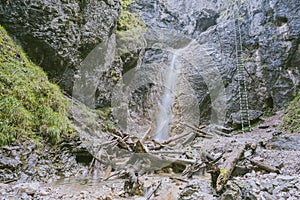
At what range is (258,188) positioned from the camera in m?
2.58

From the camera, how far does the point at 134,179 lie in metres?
3.09

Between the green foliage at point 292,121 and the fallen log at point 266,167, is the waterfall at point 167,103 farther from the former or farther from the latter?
the fallen log at point 266,167

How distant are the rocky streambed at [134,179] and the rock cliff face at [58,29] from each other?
3034 millimetres

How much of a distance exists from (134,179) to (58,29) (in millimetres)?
4999

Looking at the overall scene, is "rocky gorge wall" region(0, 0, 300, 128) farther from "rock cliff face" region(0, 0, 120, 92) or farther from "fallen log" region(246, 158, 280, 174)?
"fallen log" region(246, 158, 280, 174)

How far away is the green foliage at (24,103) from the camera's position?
368 cm

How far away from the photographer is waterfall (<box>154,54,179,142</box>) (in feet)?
38.2

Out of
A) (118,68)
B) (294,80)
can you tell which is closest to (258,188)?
(118,68)

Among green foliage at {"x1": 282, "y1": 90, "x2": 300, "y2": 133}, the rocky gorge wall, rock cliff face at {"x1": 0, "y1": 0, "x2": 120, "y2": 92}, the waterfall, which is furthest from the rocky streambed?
the waterfall

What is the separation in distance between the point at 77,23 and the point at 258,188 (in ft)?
21.2

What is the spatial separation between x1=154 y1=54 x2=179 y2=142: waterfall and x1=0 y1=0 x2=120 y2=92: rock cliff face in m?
6.07

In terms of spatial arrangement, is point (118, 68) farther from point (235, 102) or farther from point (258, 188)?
point (258, 188)

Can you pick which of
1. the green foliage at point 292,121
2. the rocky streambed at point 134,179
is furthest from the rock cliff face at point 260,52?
the rocky streambed at point 134,179

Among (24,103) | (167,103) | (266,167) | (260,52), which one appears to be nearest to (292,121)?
(260,52)
